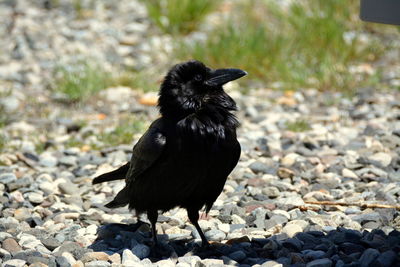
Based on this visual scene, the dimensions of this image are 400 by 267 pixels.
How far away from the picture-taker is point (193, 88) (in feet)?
13.3

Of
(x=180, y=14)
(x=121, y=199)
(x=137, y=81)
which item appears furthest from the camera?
(x=180, y=14)

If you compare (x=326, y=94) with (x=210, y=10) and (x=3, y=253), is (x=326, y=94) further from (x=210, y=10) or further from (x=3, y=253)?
(x=3, y=253)

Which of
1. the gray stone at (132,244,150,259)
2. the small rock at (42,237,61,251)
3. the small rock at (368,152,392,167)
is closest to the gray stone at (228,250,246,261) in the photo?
the gray stone at (132,244,150,259)

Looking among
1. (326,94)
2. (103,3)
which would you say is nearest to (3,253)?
(326,94)

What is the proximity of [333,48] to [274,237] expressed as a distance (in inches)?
156

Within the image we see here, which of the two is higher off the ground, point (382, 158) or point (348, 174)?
point (382, 158)

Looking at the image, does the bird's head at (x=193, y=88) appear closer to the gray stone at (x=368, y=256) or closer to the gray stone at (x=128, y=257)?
the gray stone at (x=128, y=257)

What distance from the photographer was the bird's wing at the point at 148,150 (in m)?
3.78

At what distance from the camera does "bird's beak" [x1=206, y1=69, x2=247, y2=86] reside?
4066 millimetres

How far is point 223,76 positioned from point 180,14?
4.81 meters

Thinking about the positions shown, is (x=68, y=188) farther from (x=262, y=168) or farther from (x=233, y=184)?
(x=262, y=168)

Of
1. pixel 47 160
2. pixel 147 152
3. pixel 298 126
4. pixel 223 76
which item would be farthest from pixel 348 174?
pixel 47 160

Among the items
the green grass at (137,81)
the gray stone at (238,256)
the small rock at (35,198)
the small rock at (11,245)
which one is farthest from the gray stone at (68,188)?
the green grass at (137,81)

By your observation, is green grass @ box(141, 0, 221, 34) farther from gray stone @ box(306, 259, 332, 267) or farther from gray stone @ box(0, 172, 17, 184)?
Result: gray stone @ box(306, 259, 332, 267)
